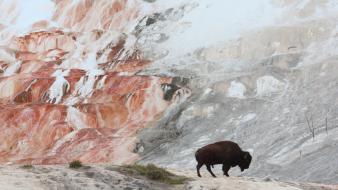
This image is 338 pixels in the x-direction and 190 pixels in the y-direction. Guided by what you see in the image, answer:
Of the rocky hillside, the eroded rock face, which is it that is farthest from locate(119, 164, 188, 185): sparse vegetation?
the eroded rock face

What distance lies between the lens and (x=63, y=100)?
40.4m

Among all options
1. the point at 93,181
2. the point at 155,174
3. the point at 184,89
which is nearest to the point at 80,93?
the point at 184,89

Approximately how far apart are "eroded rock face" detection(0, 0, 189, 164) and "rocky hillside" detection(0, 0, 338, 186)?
9 cm

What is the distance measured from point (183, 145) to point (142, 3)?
22.8 metres

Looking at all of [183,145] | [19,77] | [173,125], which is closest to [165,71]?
[173,125]

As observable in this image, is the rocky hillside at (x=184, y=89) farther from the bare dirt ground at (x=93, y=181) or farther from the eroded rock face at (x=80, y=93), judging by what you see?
the bare dirt ground at (x=93, y=181)

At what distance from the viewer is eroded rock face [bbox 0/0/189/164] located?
34.3m

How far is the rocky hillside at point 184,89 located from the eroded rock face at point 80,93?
87 mm

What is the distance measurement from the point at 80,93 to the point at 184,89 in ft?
27.1

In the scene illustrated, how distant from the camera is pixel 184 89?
3556 cm

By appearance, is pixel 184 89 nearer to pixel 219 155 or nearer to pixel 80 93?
pixel 80 93

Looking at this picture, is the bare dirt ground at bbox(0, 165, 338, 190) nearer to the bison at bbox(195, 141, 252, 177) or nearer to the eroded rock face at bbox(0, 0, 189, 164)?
the bison at bbox(195, 141, 252, 177)

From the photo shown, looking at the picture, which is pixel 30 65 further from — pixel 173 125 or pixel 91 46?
pixel 173 125

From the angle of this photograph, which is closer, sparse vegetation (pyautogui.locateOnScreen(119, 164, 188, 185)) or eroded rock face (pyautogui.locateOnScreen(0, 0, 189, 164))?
sparse vegetation (pyautogui.locateOnScreen(119, 164, 188, 185))
